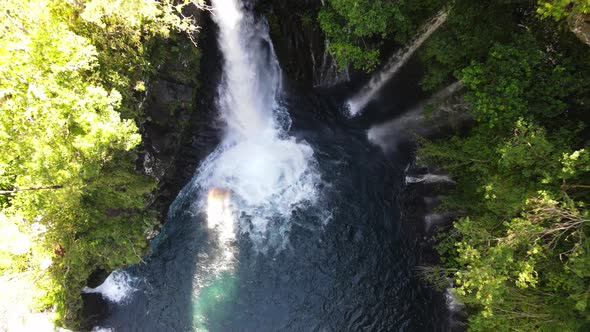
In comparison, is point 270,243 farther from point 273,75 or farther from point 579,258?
point 579,258

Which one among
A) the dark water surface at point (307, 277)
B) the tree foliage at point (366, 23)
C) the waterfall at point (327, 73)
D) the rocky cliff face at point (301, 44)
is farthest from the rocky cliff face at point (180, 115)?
the waterfall at point (327, 73)

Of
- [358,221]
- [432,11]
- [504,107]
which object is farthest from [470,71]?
[358,221]

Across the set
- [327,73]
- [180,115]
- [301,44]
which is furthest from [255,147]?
[301,44]

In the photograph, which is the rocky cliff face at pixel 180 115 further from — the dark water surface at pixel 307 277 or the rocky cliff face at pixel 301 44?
the rocky cliff face at pixel 301 44

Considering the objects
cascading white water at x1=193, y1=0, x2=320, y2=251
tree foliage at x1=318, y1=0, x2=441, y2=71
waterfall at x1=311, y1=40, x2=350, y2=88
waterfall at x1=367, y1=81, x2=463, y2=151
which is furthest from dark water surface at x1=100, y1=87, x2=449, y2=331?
tree foliage at x1=318, y1=0, x2=441, y2=71

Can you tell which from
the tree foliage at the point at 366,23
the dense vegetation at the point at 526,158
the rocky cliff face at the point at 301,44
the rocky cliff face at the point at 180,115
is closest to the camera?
the dense vegetation at the point at 526,158
